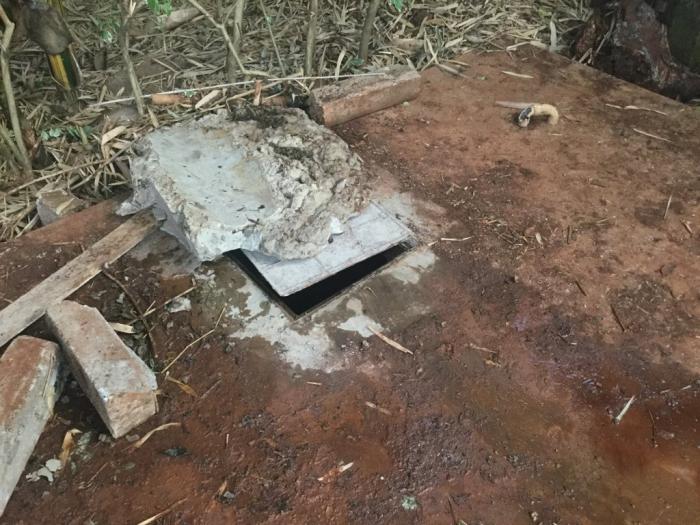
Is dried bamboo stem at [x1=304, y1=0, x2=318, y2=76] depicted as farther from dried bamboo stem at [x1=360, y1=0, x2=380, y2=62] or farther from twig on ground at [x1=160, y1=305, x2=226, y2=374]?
twig on ground at [x1=160, y1=305, x2=226, y2=374]

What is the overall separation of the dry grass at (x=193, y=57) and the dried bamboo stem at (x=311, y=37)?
0.10 meters

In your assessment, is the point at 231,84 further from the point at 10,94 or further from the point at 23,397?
the point at 23,397

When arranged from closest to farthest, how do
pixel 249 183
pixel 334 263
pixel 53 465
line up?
1. pixel 53 465
2. pixel 334 263
3. pixel 249 183

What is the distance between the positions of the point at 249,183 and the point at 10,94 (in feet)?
5.01

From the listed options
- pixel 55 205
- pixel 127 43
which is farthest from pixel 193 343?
pixel 127 43

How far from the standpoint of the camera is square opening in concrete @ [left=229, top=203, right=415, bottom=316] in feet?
10.6

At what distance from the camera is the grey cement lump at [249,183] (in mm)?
3252

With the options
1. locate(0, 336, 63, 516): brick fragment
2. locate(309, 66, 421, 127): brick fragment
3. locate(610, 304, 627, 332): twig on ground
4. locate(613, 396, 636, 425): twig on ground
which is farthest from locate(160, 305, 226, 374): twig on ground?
locate(610, 304, 627, 332): twig on ground

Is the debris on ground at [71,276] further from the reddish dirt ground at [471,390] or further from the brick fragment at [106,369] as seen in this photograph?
the brick fragment at [106,369]

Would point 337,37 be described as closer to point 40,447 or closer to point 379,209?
point 379,209

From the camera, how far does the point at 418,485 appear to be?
8.25 ft

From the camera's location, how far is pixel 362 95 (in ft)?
14.4

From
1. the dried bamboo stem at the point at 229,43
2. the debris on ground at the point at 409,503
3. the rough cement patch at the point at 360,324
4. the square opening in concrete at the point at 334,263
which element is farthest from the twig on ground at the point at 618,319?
the dried bamboo stem at the point at 229,43

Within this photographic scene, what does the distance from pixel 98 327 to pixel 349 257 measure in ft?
4.36
